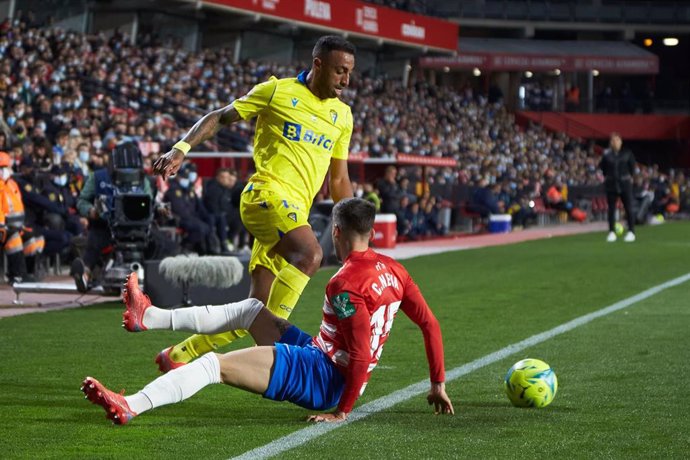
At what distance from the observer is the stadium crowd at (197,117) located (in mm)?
20141

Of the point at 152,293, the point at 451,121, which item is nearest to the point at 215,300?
the point at 152,293

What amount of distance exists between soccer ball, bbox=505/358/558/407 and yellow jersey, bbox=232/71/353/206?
67.7 inches

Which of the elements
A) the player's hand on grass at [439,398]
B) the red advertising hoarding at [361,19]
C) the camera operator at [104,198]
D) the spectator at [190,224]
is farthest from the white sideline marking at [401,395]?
the red advertising hoarding at [361,19]

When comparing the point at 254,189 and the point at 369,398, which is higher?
the point at 254,189

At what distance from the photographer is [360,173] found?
29.5 metres

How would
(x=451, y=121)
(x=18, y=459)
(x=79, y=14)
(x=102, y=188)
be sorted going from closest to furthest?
(x=18, y=459) < (x=102, y=188) < (x=79, y=14) < (x=451, y=121)

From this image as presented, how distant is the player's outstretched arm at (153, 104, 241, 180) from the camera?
273 inches

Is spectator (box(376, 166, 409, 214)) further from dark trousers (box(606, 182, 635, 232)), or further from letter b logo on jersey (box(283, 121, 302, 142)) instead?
letter b logo on jersey (box(283, 121, 302, 142))

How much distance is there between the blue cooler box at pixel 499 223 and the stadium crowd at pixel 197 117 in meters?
0.49

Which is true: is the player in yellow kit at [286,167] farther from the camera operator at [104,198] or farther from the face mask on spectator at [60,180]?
the face mask on spectator at [60,180]

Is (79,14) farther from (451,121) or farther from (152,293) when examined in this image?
(152,293)

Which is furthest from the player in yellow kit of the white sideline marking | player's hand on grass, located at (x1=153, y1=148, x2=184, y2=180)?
the white sideline marking

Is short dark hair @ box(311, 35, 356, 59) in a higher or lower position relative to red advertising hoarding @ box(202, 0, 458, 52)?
lower

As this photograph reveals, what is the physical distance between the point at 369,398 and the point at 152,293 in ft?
17.4
